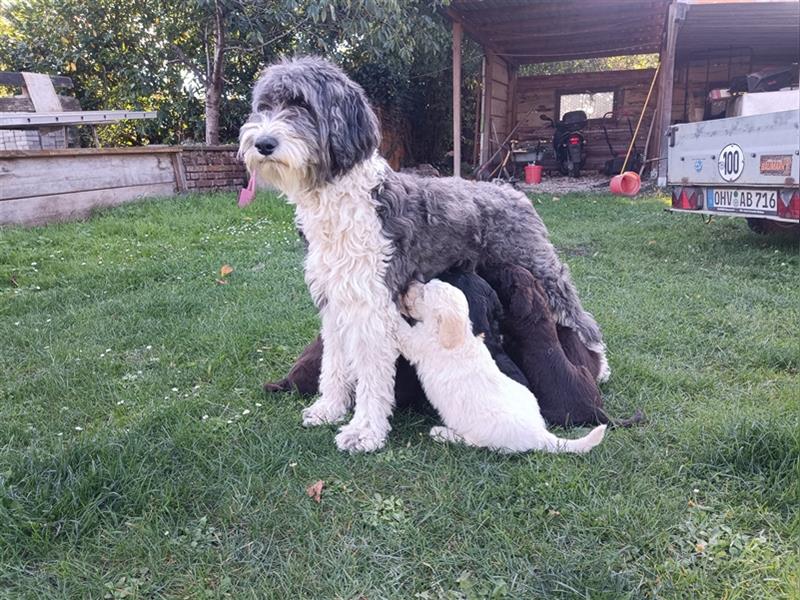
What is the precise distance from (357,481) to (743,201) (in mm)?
5798

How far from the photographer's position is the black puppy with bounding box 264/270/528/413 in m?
3.07

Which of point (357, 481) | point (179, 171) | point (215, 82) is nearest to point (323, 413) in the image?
point (357, 481)

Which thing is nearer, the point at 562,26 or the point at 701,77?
the point at 562,26

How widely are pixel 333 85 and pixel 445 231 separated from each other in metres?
0.95

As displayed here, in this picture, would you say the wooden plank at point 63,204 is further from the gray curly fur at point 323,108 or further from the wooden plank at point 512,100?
the wooden plank at point 512,100

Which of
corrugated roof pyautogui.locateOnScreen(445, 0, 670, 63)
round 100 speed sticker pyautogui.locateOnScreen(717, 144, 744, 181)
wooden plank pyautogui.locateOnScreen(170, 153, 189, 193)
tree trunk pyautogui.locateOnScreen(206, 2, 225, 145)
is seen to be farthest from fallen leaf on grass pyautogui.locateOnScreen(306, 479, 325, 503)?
corrugated roof pyautogui.locateOnScreen(445, 0, 670, 63)

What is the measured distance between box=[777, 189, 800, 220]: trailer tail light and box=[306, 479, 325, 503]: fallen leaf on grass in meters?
5.58

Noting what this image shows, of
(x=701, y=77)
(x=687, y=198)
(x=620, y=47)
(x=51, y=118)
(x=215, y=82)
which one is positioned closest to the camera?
(x=687, y=198)

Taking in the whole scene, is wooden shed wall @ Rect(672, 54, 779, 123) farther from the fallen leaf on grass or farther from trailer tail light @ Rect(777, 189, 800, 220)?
the fallen leaf on grass

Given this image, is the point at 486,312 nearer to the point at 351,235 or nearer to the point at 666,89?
the point at 351,235

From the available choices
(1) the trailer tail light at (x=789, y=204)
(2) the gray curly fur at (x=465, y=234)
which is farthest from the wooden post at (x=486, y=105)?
(2) the gray curly fur at (x=465, y=234)

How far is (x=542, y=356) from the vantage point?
124 inches

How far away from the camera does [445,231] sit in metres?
3.16

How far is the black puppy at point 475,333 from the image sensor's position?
3072 millimetres
